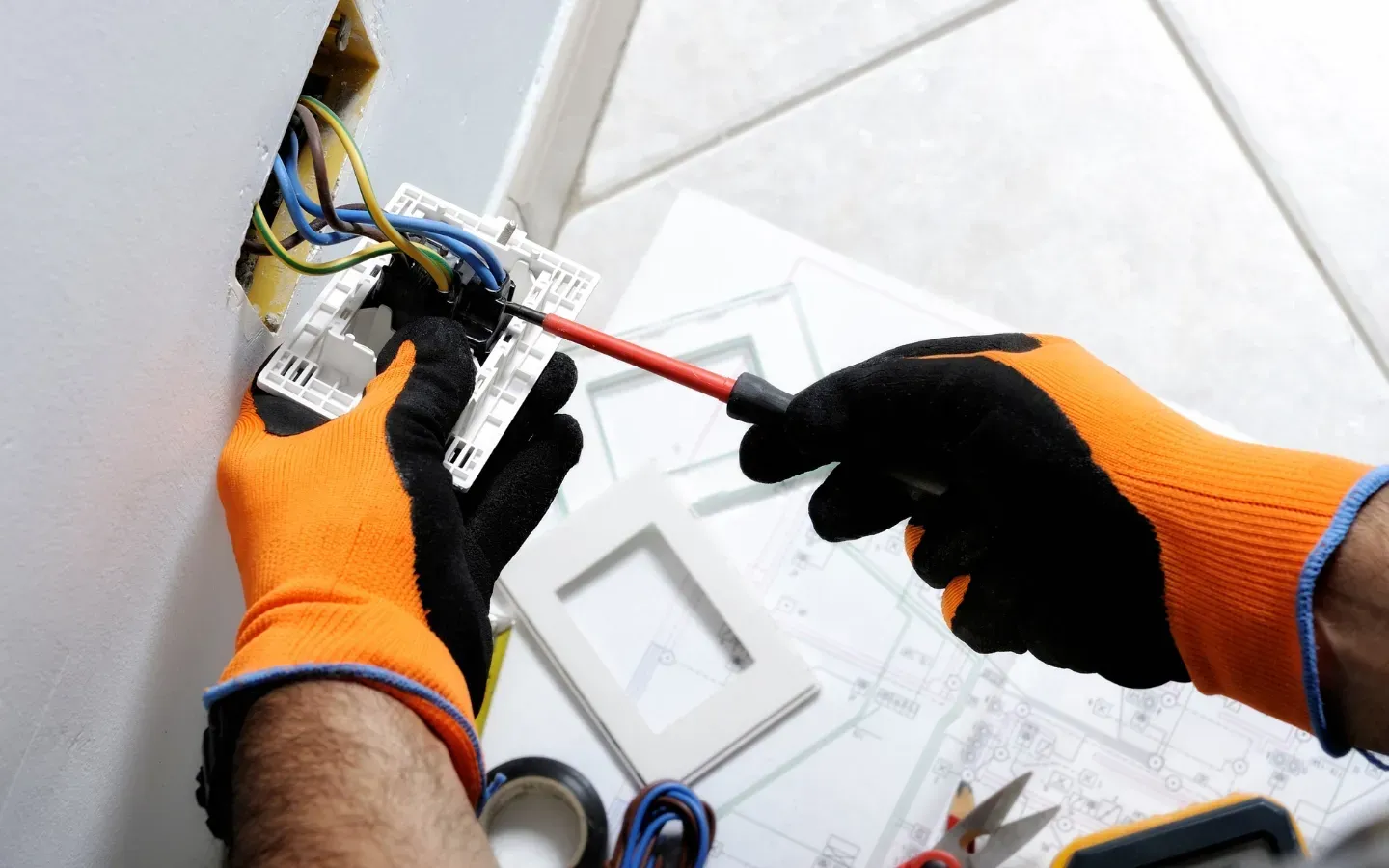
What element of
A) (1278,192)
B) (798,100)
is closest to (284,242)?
(798,100)

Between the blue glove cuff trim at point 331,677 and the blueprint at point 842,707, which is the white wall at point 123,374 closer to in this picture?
the blue glove cuff trim at point 331,677

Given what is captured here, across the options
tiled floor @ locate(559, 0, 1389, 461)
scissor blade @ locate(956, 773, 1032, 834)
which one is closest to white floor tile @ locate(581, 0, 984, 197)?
tiled floor @ locate(559, 0, 1389, 461)

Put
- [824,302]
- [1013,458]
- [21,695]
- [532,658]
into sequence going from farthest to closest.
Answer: [824,302] → [532,658] → [1013,458] → [21,695]

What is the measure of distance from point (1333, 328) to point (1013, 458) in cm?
74

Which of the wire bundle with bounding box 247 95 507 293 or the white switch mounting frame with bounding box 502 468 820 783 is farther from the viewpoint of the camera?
the white switch mounting frame with bounding box 502 468 820 783

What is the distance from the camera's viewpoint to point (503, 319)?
577mm

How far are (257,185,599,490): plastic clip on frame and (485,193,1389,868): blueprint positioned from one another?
35 cm

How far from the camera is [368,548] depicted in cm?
52

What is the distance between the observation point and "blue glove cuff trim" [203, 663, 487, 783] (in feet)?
1.48

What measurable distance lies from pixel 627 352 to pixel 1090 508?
11.5 inches

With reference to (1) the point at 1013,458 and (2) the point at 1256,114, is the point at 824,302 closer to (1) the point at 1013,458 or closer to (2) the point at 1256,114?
(1) the point at 1013,458

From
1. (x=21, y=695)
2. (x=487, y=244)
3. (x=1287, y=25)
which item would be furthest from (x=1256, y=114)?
(x=21, y=695)

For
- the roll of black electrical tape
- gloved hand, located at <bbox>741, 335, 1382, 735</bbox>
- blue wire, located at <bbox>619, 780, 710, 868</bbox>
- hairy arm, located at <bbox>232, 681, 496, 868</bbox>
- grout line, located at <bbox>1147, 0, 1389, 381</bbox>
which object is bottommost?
the roll of black electrical tape

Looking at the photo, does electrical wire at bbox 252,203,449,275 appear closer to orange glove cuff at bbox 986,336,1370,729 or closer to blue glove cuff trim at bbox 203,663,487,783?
blue glove cuff trim at bbox 203,663,487,783
